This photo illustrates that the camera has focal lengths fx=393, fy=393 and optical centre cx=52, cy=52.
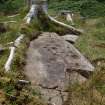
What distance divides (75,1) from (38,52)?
1379cm

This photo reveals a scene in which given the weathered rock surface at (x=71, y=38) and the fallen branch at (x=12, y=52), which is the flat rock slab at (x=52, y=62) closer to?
the fallen branch at (x=12, y=52)

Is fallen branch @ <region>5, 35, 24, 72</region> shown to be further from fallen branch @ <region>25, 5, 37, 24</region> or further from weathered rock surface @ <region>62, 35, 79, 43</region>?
fallen branch @ <region>25, 5, 37, 24</region>

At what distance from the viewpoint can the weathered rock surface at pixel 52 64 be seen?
9.91 meters

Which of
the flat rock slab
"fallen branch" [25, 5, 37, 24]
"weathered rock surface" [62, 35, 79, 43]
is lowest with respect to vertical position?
"weathered rock surface" [62, 35, 79, 43]

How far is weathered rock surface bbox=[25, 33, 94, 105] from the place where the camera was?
991 cm

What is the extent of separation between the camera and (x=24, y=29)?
14.2 m

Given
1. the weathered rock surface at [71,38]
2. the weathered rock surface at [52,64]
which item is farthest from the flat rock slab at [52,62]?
the weathered rock surface at [71,38]

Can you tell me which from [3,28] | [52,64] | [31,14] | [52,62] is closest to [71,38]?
[31,14]

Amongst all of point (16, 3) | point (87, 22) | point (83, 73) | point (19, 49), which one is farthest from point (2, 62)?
point (16, 3)

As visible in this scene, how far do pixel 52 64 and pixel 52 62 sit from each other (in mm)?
165

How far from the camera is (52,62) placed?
11500 mm

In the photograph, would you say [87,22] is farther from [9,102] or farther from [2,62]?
[9,102]

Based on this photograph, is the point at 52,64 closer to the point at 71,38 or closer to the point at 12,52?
the point at 12,52

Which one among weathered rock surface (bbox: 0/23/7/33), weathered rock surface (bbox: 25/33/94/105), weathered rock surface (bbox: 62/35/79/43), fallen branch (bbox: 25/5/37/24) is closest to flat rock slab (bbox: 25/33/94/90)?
weathered rock surface (bbox: 25/33/94/105)
